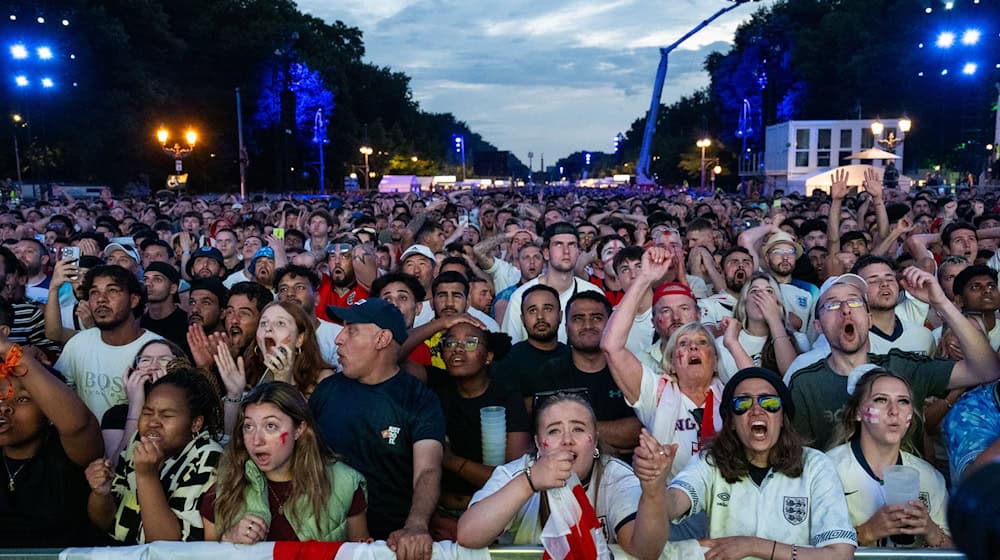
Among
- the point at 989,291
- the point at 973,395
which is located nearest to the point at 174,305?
the point at 973,395

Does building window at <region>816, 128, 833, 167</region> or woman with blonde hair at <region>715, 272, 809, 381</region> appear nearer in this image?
woman with blonde hair at <region>715, 272, 809, 381</region>

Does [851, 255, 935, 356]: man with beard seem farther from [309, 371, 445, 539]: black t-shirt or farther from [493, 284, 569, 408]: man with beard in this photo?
[309, 371, 445, 539]: black t-shirt

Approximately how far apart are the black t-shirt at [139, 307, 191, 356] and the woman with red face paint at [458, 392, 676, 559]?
3.72 m

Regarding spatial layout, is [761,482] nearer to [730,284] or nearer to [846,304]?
[846,304]

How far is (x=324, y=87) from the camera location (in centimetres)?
6022

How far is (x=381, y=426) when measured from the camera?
13.5 ft

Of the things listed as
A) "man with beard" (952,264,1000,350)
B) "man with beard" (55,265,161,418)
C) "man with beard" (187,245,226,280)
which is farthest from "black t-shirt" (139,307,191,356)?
"man with beard" (952,264,1000,350)

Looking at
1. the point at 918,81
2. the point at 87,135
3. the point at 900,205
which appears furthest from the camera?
the point at 918,81

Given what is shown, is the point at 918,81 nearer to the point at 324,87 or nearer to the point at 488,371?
the point at 324,87

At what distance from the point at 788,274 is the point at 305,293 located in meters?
4.07

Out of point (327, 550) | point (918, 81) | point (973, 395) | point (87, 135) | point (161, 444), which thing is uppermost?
point (918, 81)

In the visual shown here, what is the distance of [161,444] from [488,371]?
6.30 ft

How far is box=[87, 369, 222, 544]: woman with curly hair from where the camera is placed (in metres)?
3.51

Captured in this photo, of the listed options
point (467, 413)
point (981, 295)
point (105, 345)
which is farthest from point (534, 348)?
point (981, 295)
